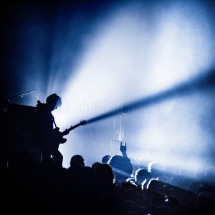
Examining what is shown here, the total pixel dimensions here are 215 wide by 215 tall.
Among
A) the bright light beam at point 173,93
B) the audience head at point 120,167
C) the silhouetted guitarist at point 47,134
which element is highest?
the bright light beam at point 173,93

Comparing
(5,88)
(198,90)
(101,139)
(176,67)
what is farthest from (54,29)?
(101,139)

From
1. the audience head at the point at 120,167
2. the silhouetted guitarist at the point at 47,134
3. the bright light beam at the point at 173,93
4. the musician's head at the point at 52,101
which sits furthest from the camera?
the bright light beam at the point at 173,93

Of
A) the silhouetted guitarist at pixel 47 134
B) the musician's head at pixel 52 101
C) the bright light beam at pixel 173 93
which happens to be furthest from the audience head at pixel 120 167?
the bright light beam at pixel 173 93

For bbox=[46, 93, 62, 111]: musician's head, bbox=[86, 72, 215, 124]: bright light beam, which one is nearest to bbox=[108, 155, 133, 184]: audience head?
bbox=[46, 93, 62, 111]: musician's head

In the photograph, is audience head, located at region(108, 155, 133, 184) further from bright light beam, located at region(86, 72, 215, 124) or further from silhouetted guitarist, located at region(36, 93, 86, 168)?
bright light beam, located at region(86, 72, 215, 124)

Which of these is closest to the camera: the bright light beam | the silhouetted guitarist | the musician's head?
the silhouetted guitarist

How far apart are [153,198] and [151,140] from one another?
10668 millimetres

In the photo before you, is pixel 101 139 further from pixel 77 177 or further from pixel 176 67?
pixel 77 177

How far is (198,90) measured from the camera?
11031 mm

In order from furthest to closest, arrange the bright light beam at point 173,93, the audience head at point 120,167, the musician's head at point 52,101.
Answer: the bright light beam at point 173,93 → the audience head at point 120,167 → the musician's head at point 52,101

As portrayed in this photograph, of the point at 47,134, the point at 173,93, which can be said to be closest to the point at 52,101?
the point at 47,134

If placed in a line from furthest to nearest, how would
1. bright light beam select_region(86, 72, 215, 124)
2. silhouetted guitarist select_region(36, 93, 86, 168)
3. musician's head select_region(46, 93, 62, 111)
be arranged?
bright light beam select_region(86, 72, 215, 124) < musician's head select_region(46, 93, 62, 111) < silhouetted guitarist select_region(36, 93, 86, 168)

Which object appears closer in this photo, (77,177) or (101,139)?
(77,177)

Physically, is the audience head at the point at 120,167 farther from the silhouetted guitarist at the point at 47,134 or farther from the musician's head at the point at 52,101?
the musician's head at the point at 52,101
